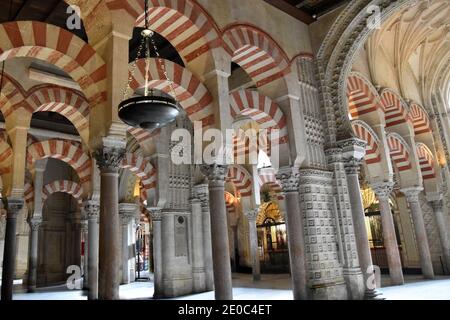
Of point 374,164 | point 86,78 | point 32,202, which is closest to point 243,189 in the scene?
point 374,164

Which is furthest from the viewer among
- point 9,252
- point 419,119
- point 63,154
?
point 419,119

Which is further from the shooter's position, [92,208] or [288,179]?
[92,208]

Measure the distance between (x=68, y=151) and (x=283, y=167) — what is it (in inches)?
220

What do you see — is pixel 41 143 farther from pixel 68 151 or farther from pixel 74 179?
pixel 74 179

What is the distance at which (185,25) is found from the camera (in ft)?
16.6

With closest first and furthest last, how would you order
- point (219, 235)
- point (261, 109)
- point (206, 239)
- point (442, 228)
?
1. point (219, 235)
2. point (261, 109)
3. point (206, 239)
4. point (442, 228)

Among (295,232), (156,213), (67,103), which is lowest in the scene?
(295,232)

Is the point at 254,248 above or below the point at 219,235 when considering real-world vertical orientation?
below

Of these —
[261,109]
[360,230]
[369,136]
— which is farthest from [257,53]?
[369,136]

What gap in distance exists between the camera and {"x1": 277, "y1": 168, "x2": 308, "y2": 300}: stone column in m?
5.56

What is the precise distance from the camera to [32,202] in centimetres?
988

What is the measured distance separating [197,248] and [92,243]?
2306 millimetres

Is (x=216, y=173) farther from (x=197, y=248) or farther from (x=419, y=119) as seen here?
(x=419, y=119)

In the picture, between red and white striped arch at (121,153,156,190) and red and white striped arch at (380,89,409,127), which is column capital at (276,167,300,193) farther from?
red and white striped arch at (380,89,409,127)
